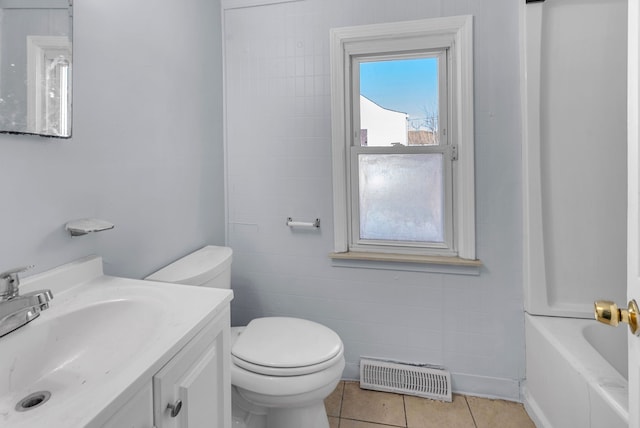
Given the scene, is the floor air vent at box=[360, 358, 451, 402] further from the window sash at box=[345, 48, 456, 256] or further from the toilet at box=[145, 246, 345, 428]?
the window sash at box=[345, 48, 456, 256]

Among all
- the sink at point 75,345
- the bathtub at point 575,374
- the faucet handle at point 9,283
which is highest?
the faucet handle at point 9,283

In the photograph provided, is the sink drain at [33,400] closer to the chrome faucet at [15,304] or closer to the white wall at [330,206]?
the chrome faucet at [15,304]

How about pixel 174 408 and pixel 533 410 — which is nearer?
pixel 174 408

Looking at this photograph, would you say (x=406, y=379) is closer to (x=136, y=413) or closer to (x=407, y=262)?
(x=407, y=262)

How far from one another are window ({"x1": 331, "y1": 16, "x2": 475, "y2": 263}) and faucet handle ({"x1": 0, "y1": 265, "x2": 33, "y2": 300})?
4.25 ft

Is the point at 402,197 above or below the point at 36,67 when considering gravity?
below

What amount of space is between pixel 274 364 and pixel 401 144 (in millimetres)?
1242

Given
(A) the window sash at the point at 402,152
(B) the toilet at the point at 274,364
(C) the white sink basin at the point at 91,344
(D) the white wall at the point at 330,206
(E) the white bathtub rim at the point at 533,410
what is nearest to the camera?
(C) the white sink basin at the point at 91,344

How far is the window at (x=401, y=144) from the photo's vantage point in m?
1.64

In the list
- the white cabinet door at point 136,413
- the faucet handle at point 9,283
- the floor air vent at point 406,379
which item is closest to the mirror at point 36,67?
the faucet handle at point 9,283

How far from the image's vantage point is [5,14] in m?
0.79

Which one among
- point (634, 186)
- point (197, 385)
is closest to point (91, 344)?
point (197, 385)

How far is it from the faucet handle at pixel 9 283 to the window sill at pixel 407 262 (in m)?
1.28

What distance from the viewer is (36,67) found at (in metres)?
0.85
